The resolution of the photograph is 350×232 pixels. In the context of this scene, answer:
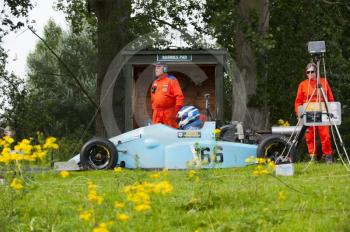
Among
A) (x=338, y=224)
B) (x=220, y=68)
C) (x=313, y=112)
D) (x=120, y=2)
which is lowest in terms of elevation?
(x=338, y=224)

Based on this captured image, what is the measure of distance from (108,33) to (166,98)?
21.7 ft

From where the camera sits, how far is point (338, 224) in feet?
19.7

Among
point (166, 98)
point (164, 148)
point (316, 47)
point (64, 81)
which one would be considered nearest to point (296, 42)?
point (166, 98)

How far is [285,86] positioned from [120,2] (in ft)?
17.8

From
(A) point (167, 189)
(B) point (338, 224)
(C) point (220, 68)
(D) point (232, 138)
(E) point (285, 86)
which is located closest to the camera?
(A) point (167, 189)

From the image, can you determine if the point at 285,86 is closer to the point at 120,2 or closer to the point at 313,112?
the point at 120,2

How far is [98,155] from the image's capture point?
14539 millimetres

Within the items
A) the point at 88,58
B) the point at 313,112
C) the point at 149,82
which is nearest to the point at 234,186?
the point at 313,112

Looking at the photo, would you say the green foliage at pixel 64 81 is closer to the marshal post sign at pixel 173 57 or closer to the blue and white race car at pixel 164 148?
the marshal post sign at pixel 173 57

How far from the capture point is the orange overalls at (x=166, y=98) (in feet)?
52.9

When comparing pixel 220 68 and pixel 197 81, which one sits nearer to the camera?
pixel 220 68

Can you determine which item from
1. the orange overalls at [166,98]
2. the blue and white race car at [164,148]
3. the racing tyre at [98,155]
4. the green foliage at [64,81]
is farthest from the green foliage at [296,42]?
the green foliage at [64,81]

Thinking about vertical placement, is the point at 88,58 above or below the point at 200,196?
above

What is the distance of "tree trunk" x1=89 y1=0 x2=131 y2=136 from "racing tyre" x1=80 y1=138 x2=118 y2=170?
25.8 ft
